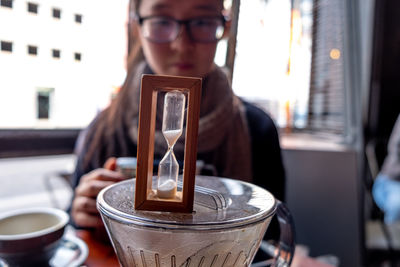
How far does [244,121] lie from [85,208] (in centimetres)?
52

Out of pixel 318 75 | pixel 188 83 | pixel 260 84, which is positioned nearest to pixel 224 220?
pixel 188 83

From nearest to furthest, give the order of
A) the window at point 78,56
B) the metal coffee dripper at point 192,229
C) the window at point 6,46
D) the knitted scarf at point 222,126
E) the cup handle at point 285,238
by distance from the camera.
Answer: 1. the metal coffee dripper at point 192,229
2. the cup handle at point 285,238
3. the knitted scarf at point 222,126
4. the window at point 6,46
5. the window at point 78,56

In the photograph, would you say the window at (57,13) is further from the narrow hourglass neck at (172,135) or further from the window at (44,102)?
the narrow hourglass neck at (172,135)

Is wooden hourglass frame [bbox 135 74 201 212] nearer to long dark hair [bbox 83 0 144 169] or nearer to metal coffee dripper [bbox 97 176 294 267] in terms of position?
metal coffee dripper [bbox 97 176 294 267]

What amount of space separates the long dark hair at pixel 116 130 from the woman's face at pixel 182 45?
0.62ft

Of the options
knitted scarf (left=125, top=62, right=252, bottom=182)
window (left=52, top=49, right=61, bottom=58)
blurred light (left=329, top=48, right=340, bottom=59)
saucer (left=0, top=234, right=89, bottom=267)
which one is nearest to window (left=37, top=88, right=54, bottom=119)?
window (left=52, top=49, right=61, bottom=58)

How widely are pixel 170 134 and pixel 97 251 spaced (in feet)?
1.26

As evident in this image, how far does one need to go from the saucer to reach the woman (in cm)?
5

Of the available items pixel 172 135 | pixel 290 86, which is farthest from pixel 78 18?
pixel 290 86

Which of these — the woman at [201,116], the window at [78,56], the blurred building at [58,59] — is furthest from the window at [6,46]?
the woman at [201,116]

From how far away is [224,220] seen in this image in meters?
0.26

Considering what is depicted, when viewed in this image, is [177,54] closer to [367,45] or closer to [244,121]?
[244,121]

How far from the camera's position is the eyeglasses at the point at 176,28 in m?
0.65

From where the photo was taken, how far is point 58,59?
117 centimetres
